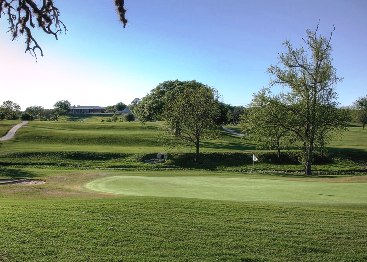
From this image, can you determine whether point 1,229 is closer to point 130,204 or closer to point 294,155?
point 130,204

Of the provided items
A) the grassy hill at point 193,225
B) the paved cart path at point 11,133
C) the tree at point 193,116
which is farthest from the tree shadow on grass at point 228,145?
the grassy hill at point 193,225

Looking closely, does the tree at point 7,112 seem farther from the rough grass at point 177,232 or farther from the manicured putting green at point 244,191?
the rough grass at point 177,232

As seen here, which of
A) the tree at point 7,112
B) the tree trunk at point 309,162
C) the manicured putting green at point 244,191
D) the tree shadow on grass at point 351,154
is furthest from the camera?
the tree at point 7,112

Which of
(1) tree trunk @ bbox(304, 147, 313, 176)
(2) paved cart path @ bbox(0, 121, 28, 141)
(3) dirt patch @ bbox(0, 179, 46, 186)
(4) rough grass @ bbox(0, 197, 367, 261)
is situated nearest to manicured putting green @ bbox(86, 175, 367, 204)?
(4) rough grass @ bbox(0, 197, 367, 261)

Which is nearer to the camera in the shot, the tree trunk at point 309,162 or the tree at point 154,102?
the tree trunk at point 309,162

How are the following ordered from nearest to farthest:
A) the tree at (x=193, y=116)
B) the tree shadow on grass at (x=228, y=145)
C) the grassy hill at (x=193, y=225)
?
the grassy hill at (x=193, y=225) → the tree at (x=193, y=116) → the tree shadow on grass at (x=228, y=145)

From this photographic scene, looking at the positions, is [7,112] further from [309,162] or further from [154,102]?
[309,162]

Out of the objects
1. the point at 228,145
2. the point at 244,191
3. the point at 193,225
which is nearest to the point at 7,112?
the point at 228,145

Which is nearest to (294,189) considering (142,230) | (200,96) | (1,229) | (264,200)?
(264,200)

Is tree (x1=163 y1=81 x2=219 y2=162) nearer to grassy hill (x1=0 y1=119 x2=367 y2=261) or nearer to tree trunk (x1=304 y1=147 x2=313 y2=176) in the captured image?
tree trunk (x1=304 y1=147 x2=313 y2=176)

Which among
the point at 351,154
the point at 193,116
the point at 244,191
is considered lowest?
the point at 351,154

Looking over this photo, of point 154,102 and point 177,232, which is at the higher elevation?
point 154,102

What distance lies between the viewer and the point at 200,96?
60531mm

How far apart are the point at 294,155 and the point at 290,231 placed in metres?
52.1
